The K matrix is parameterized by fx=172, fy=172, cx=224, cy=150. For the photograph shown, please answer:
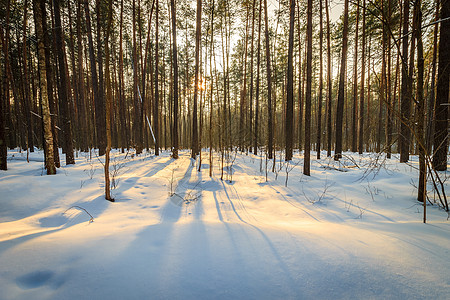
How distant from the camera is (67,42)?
526 inches

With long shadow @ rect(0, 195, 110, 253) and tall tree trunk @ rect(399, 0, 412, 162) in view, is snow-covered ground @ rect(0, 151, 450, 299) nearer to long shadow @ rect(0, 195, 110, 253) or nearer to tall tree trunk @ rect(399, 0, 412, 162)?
long shadow @ rect(0, 195, 110, 253)

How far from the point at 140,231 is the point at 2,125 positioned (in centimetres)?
690

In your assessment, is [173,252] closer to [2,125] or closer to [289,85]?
[2,125]

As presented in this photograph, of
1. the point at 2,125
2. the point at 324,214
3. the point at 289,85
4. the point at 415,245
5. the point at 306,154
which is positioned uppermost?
the point at 289,85

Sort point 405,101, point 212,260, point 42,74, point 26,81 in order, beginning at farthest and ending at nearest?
point 26,81 → point 42,74 → point 405,101 → point 212,260

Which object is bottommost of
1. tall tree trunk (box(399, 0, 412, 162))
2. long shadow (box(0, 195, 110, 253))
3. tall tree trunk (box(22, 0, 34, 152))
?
long shadow (box(0, 195, 110, 253))

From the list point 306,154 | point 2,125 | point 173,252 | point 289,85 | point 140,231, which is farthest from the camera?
point 289,85

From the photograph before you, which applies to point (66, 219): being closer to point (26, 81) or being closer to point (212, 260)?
point (212, 260)

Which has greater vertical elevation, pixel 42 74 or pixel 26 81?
A: pixel 26 81

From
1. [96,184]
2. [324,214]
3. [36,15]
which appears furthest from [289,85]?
[36,15]

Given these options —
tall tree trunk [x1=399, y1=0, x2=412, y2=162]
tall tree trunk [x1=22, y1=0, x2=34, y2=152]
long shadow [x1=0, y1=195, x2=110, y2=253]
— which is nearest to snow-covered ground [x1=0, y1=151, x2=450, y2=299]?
long shadow [x1=0, y1=195, x2=110, y2=253]

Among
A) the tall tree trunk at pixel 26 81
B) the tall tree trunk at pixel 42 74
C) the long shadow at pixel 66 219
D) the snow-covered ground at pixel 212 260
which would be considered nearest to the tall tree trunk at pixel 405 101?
the snow-covered ground at pixel 212 260

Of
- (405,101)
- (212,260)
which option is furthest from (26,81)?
(405,101)

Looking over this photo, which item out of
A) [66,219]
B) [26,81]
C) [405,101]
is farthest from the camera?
[26,81]
